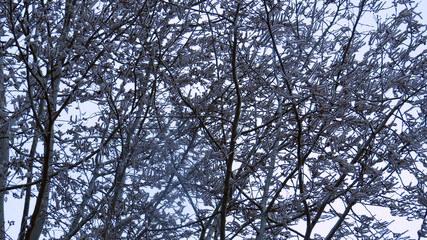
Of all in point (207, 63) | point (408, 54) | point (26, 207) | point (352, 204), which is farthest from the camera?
point (26, 207)

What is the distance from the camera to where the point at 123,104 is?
5.59 m

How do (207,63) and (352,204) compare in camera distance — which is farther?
(207,63)

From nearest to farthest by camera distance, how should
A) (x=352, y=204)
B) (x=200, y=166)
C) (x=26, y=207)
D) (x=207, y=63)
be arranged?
(x=352, y=204) < (x=200, y=166) < (x=207, y=63) < (x=26, y=207)

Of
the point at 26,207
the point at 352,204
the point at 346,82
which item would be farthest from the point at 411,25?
the point at 26,207

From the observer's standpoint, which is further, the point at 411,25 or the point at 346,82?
the point at 411,25

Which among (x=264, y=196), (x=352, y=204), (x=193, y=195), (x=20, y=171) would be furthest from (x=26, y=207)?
(x=352, y=204)

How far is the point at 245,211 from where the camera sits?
Answer: 17.4 ft

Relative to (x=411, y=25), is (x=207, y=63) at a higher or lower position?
higher

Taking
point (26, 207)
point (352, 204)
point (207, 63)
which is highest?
point (207, 63)

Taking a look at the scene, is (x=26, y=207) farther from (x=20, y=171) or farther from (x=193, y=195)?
(x=193, y=195)

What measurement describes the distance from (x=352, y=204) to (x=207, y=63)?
2.31 meters

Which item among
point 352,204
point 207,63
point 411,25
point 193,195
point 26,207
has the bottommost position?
point 352,204

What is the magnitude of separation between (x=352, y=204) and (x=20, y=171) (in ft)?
11.2

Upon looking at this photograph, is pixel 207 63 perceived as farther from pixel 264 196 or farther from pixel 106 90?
pixel 264 196
